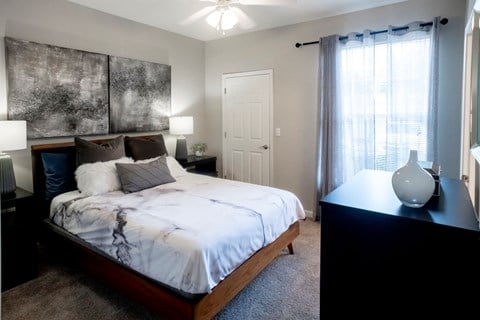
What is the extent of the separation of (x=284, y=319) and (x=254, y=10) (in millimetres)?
3173

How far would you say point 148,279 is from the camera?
1964mm

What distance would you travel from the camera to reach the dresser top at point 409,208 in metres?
1.18

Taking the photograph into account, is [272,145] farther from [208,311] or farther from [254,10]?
[208,311]

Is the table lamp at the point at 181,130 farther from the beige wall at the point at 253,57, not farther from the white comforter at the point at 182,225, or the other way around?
the white comforter at the point at 182,225

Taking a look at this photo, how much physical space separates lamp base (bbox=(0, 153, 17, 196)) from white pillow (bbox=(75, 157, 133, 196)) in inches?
20.2

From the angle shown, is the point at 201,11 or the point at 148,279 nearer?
the point at 148,279

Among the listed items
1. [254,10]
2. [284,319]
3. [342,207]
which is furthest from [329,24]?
[284,319]

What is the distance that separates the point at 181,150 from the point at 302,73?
1.95 m

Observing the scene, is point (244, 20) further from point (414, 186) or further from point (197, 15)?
point (414, 186)

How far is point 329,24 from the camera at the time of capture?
3.65m

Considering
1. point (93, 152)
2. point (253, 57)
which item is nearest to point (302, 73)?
point (253, 57)

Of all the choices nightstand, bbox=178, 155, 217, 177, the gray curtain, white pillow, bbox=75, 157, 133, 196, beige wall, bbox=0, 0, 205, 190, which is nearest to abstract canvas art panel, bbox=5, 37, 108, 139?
beige wall, bbox=0, 0, 205, 190

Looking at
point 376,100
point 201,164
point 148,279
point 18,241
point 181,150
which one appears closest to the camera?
point 148,279

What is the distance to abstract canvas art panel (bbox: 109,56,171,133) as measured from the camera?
3.63 meters
